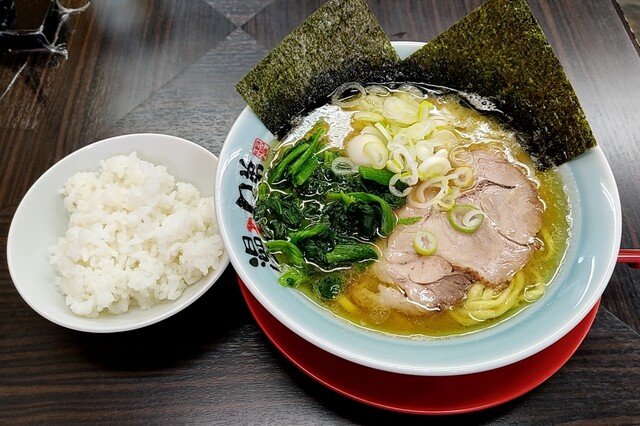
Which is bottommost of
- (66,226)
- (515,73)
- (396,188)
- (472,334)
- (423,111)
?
(66,226)

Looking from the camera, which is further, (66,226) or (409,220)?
(66,226)

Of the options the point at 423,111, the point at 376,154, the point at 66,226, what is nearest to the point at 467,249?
the point at 376,154

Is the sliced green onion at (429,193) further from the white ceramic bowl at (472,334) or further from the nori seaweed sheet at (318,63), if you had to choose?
the nori seaweed sheet at (318,63)

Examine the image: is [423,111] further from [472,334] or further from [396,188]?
[472,334]

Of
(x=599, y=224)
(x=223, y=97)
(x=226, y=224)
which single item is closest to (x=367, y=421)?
(x=226, y=224)

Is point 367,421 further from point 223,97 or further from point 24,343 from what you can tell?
point 223,97

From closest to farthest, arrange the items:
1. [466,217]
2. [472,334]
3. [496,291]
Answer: [472,334] < [496,291] < [466,217]
